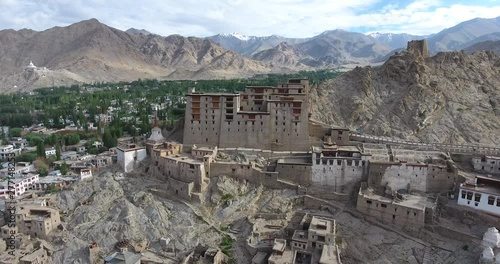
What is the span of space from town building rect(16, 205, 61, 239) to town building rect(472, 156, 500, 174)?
4521 cm

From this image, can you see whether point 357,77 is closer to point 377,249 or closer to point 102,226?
point 377,249

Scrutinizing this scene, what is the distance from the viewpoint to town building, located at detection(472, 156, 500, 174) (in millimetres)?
41219

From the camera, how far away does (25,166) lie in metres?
57.9

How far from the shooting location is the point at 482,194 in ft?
116

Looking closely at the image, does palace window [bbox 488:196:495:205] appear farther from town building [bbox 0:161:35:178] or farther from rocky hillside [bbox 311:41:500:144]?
town building [bbox 0:161:35:178]

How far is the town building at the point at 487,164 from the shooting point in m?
41.2

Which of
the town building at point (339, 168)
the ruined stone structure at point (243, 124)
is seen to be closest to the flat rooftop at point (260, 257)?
the town building at point (339, 168)

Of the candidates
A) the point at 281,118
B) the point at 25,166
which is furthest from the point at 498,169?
the point at 25,166

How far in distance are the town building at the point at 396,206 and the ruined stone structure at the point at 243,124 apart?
11.2 metres

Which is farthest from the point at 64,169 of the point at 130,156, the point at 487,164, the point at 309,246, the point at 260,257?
the point at 487,164

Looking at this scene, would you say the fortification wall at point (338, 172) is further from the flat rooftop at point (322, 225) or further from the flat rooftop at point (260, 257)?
the flat rooftop at point (260, 257)

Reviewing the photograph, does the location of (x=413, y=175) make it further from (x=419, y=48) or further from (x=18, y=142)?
(x=18, y=142)

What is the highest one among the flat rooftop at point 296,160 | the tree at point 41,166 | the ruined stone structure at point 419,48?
the ruined stone structure at point 419,48

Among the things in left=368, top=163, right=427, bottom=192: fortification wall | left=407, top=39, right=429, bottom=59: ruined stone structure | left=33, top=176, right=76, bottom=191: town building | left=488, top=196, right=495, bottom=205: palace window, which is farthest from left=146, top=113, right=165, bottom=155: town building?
left=407, top=39, right=429, bottom=59: ruined stone structure
